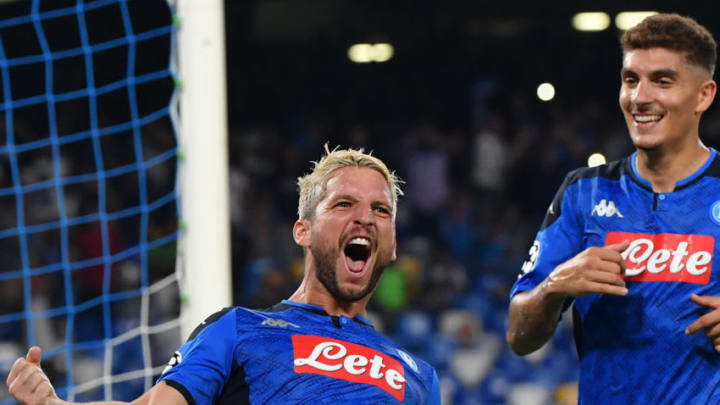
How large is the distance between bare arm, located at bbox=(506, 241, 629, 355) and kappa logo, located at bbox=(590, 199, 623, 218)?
0.22 meters

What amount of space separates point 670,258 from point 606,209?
23 cm

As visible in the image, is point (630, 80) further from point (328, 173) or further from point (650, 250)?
point (328, 173)

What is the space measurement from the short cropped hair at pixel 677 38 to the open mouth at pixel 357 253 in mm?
900

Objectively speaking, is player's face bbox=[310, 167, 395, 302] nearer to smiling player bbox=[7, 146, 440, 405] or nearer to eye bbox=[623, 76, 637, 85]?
smiling player bbox=[7, 146, 440, 405]

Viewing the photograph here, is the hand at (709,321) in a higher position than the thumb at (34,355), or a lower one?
higher

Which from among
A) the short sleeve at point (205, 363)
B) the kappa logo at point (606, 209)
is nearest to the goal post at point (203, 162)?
the short sleeve at point (205, 363)

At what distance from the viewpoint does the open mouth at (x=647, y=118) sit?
2.76m

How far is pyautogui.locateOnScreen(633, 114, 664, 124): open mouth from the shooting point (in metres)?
2.76

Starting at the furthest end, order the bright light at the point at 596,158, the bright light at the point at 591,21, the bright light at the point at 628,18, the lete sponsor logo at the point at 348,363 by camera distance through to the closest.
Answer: the bright light at the point at 591,21
the bright light at the point at 628,18
the bright light at the point at 596,158
the lete sponsor logo at the point at 348,363

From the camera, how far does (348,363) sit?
267 centimetres

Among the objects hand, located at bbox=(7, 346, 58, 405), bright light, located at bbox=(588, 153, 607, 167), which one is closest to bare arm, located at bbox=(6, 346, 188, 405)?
hand, located at bbox=(7, 346, 58, 405)

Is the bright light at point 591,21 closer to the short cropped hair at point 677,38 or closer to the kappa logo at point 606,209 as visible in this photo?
the short cropped hair at point 677,38

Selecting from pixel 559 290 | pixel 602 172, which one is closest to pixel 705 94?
pixel 602 172

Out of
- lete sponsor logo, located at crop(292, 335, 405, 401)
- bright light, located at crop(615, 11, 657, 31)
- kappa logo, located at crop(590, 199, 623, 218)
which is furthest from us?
bright light, located at crop(615, 11, 657, 31)
